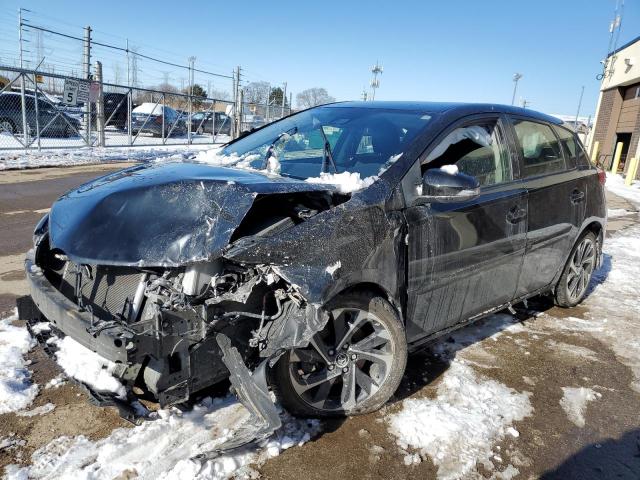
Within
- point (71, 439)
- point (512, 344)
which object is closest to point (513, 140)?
point (512, 344)

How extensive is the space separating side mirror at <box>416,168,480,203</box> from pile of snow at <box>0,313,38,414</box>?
2539mm

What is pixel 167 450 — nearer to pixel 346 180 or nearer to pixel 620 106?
pixel 346 180

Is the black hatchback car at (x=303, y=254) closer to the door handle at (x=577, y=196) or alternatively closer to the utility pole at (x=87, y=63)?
the door handle at (x=577, y=196)

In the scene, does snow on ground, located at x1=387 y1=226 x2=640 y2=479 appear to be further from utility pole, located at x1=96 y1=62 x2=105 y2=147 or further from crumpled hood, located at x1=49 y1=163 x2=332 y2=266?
utility pole, located at x1=96 y1=62 x2=105 y2=147

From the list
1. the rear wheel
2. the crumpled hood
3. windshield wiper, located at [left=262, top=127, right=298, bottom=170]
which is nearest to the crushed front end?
the crumpled hood

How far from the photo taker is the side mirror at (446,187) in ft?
9.40

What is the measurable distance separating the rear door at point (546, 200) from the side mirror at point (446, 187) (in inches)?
42.5

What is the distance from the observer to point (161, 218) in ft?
7.97

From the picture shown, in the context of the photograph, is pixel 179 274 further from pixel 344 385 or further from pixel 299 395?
pixel 344 385

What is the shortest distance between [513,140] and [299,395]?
2456 mm

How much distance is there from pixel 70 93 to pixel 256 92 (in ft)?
36.2

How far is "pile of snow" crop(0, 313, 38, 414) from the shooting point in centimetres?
Result: 288

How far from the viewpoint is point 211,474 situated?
237 centimetres

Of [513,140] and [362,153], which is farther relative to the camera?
[513,140]
